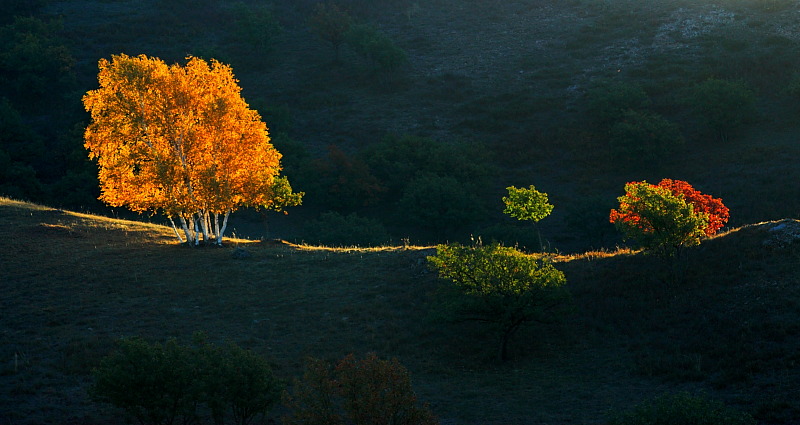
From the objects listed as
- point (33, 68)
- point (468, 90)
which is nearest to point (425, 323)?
point (468, 90)

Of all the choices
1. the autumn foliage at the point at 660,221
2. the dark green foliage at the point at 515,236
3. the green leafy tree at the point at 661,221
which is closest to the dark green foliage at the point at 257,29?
the dark green foliage at the point at 515,236

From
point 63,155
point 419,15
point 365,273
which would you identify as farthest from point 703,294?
point 419,15

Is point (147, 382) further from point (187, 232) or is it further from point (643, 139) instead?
point (643, 139)

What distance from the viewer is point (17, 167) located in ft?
237

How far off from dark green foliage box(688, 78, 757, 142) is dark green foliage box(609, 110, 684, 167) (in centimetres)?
383

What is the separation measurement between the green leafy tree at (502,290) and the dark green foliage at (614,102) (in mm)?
58309

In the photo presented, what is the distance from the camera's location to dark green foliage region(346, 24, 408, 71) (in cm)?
9988

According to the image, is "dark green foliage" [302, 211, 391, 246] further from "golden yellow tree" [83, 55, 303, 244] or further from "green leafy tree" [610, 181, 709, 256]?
"green leafy tree" [610, 181, 709, 256]

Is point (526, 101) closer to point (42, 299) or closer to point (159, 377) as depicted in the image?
point (42, 299)

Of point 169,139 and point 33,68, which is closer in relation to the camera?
point 169,139

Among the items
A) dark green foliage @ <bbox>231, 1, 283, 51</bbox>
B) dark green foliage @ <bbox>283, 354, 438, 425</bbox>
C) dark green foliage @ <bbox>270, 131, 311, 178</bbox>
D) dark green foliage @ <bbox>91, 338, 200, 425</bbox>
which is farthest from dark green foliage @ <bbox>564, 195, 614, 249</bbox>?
dark green foliage @ <bbox>231, 1, 283, 51</bbox>

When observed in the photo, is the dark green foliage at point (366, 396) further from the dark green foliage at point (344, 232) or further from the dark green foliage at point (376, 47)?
the dark green foliage at point (376, 47)

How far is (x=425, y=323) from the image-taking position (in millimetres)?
28672

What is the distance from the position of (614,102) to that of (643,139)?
10.1 metres
